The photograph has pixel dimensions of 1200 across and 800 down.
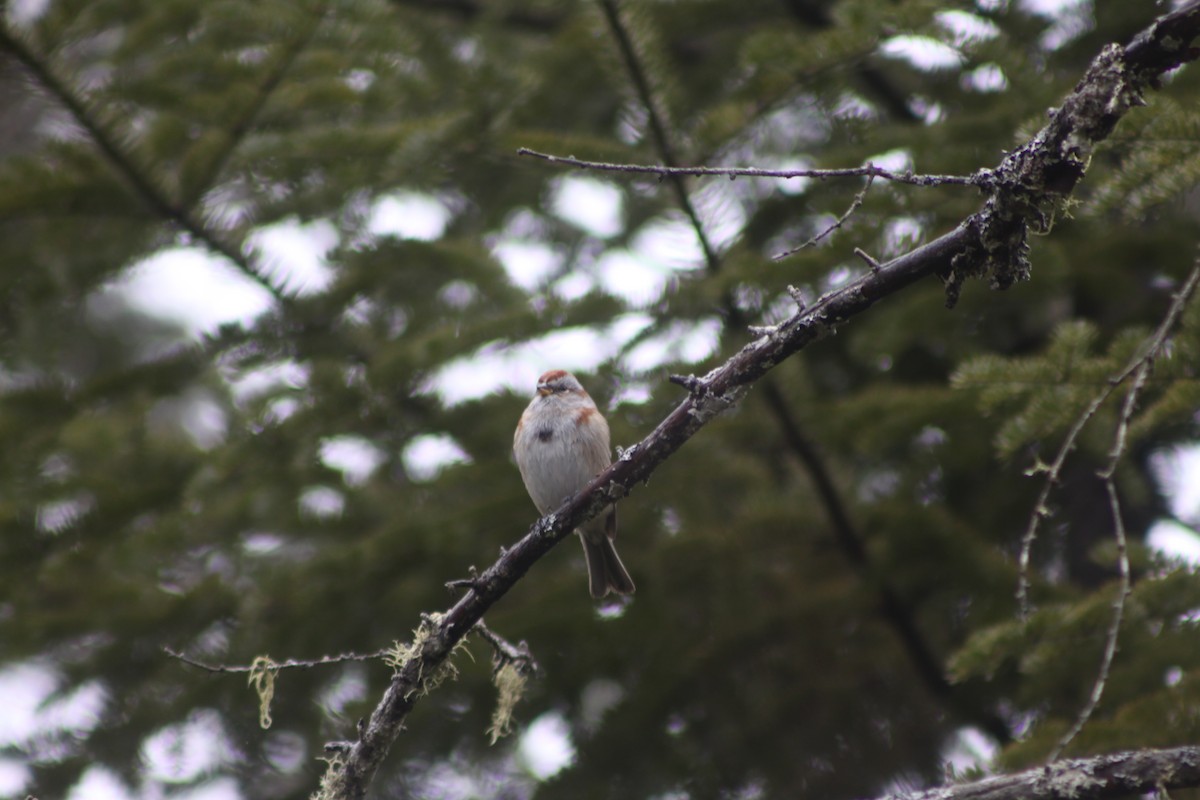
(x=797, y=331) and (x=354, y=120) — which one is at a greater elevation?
(x=354, y=120)

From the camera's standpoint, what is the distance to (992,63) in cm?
408

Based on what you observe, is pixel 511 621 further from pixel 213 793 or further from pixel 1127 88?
pixel 1127 88

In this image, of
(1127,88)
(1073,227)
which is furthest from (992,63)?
(1127,88)

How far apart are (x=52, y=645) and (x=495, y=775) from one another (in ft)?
6.82

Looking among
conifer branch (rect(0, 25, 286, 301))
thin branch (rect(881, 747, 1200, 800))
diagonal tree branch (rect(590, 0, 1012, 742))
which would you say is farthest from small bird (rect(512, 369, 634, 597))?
thin branch (rect(881, 747, 1200, 800))

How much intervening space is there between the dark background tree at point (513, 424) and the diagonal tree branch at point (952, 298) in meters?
1.13

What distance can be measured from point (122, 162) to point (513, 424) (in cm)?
201

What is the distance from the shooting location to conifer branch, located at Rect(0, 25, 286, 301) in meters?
3.60

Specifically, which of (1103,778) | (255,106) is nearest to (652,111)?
(255,106)

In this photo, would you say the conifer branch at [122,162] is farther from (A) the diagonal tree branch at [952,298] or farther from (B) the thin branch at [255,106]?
(A) the diagonal tree branch at [952,298]

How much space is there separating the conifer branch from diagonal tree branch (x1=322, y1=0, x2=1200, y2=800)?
7.43ft

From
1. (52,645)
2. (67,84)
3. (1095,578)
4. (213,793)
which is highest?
(67,84)

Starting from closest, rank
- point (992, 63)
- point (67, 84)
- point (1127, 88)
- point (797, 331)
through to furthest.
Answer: point (1127, 88) → point (797, 331) → point (67, 84) → point (992, 63)

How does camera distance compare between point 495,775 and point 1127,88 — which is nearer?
point 1127,88
